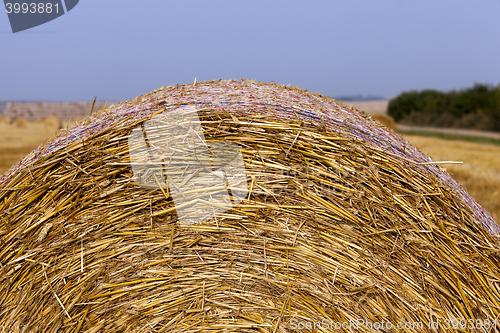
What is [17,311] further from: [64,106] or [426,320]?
[64,106]

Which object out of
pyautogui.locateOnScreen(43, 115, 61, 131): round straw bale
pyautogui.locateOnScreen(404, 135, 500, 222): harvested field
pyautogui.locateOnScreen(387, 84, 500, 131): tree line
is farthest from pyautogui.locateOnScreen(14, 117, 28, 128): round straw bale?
pyautogui.locateOnScreen(387, 84, 500, 131): tree line

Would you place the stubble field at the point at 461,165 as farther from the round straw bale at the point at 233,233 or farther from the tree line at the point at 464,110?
the tree line at the point at 464,110

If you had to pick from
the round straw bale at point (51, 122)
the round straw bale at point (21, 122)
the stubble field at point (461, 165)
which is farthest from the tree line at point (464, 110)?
the round straw bale at point (21, 122)

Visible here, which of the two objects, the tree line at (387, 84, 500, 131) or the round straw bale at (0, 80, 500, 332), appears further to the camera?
the tree line at (387, 84, 500, 131)

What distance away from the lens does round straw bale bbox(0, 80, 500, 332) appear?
1630mm

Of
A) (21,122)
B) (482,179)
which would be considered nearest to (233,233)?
(482,179)

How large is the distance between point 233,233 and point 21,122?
35.2ft

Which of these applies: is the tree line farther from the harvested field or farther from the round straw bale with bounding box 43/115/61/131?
the round straw bale with bounding box 43/115/61/131

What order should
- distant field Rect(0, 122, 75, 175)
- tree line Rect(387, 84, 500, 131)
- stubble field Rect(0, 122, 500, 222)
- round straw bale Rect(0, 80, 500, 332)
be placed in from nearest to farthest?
round straw bale Rect(0, 80, 500, 332), stubble field Rect(0, 122, 500, 222), distant field Rect(0, 122, 75, 175), tree line Rect(387, 84, 500, 131)

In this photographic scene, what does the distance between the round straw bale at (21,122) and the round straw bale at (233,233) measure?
9800mm

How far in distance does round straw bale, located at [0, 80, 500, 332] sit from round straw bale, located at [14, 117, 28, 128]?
9.80 metres

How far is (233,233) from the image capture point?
168cm

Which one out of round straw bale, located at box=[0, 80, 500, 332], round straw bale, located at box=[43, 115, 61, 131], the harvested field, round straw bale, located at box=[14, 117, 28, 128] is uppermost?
round straw bale, located at box=[0, 80, 500, 332]

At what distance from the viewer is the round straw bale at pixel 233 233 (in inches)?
64.2
